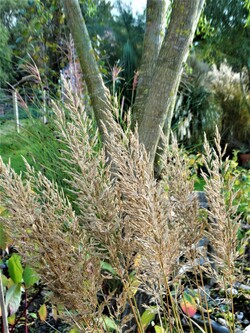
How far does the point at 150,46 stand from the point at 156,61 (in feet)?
0.81

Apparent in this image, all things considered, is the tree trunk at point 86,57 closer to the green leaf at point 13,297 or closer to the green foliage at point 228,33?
the green leaf at point 13,297

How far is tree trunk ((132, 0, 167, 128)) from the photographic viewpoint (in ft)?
5.82

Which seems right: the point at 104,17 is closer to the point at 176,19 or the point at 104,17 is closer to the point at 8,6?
the point at 8,6

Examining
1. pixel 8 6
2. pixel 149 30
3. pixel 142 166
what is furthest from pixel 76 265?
pixel 8 6

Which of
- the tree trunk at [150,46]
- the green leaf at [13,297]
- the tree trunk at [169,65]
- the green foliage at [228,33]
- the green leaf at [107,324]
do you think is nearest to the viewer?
the green leaf at [107,324]

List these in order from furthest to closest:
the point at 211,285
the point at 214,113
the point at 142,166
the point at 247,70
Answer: the point at 247,70 → the point at 214,113 → the point at 211,285 → the point at 142,166

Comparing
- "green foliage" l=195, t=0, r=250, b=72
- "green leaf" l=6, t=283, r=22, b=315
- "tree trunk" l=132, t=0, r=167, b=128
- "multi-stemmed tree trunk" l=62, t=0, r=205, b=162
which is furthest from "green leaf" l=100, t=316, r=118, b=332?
"green foliage" l=195, t=0, r=250, b=72

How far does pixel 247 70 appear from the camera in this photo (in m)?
7.75

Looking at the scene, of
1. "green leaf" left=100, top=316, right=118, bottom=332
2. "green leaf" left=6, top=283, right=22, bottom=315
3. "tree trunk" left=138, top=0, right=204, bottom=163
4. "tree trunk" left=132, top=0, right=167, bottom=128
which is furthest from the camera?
"tree trunk" left=132, top=0, right=167, bottom=128

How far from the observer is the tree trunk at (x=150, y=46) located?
177 centimetres

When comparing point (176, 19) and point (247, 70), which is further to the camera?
point (247, 70)

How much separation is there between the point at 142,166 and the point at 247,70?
7755 millimetres

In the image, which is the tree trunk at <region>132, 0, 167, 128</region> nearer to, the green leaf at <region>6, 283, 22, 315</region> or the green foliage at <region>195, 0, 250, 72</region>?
the green leaf at <region>6, 283, 22, 315</region>

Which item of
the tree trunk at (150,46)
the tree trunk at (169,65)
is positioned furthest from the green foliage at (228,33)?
the tree trunk at (169,65)
